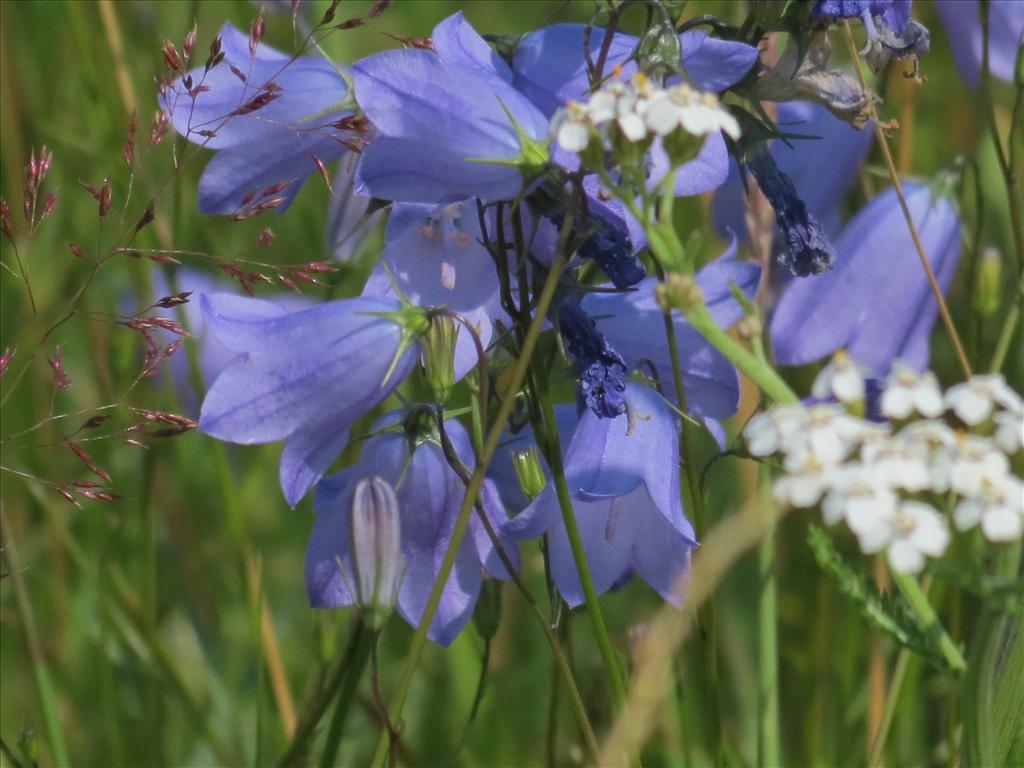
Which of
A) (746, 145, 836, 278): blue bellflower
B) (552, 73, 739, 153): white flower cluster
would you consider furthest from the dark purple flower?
(552, 73, 739, 153): white flower cluster

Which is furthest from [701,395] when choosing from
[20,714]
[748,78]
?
[20,714]

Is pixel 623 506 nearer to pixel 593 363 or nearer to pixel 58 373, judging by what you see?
pixel 593 363

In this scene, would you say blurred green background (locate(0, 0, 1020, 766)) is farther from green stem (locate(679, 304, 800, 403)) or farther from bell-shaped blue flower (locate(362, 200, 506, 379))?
green stem (locate(679, 304, 800, 403))

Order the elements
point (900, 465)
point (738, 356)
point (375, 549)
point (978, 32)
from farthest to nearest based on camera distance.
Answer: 1. point (978, 32)
2. point (375, 549)
3. point (738, 356)
4. point (900, 465)

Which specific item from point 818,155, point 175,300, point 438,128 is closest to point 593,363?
point 438,128

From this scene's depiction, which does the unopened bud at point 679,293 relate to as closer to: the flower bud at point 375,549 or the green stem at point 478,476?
the green stem at point 478,476

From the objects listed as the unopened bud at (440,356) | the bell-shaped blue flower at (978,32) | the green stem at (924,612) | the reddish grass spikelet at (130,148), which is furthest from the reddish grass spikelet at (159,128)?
the bell-shaped blue flower at (978,32)
